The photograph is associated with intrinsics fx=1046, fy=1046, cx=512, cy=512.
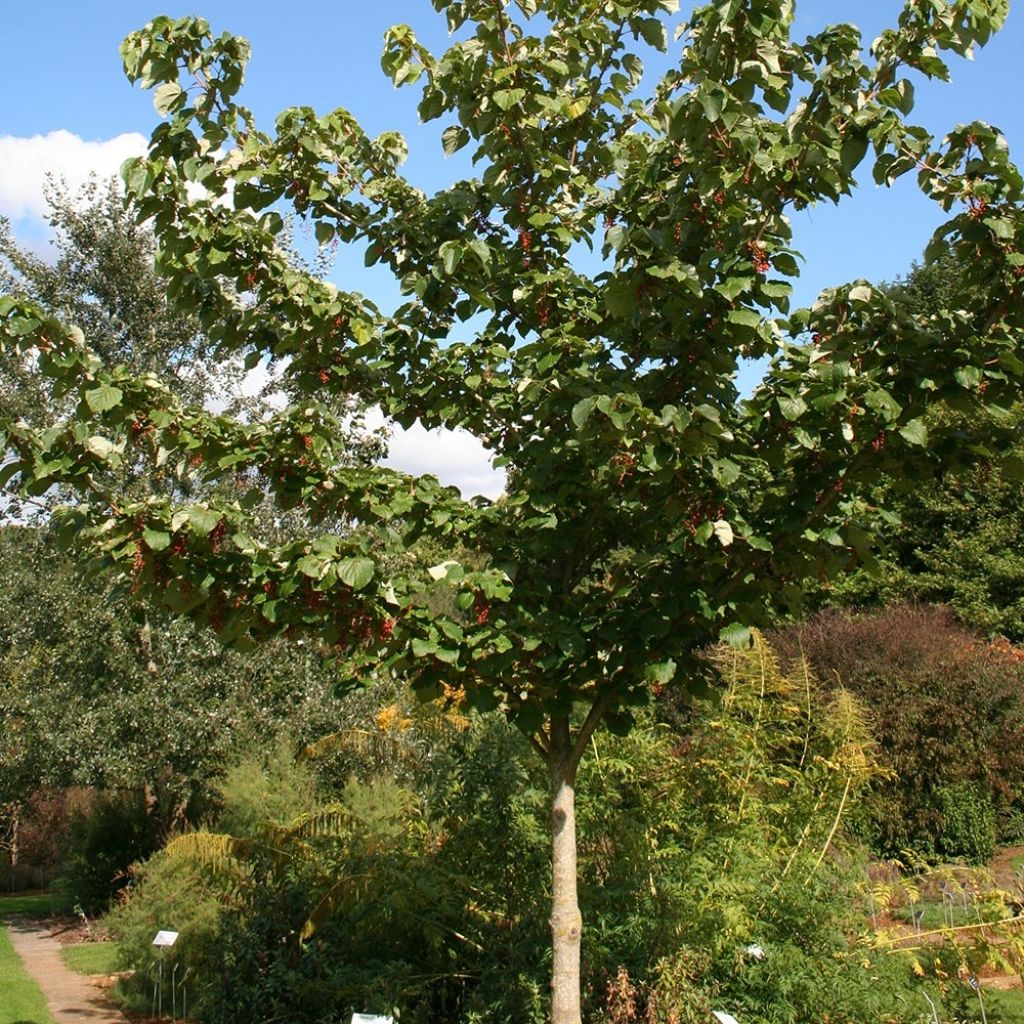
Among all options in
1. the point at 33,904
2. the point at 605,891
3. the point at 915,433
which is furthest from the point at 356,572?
the point at 33,904

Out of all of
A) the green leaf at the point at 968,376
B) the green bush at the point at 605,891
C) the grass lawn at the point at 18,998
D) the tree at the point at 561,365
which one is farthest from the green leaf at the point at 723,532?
the grass lawn at the point at 18,998

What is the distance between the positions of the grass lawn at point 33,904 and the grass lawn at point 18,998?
4.75 metres

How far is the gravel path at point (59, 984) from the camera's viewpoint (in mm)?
8945

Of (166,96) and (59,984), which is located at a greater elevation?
(166,96)

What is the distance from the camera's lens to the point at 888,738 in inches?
587

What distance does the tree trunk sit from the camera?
12.8 ft

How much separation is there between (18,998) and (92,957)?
10.1 feet

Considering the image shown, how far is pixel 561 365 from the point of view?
404 centimetres

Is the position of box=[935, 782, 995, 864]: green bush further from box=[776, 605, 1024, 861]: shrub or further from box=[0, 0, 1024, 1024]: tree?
box=[0, 0, 1024, 1024]: tree

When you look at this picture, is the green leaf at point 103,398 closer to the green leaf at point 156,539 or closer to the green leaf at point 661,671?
the green leaf at point 156,539

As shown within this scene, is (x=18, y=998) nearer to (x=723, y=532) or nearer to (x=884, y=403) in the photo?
(x=723, y=532)

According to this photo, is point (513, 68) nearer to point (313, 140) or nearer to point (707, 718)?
point (313, 140)

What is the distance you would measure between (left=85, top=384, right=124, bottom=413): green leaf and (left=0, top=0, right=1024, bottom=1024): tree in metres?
0.01

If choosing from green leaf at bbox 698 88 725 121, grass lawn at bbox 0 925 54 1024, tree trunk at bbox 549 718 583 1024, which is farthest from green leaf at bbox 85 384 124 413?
grass lawn at bbox 0 925 54 1024
